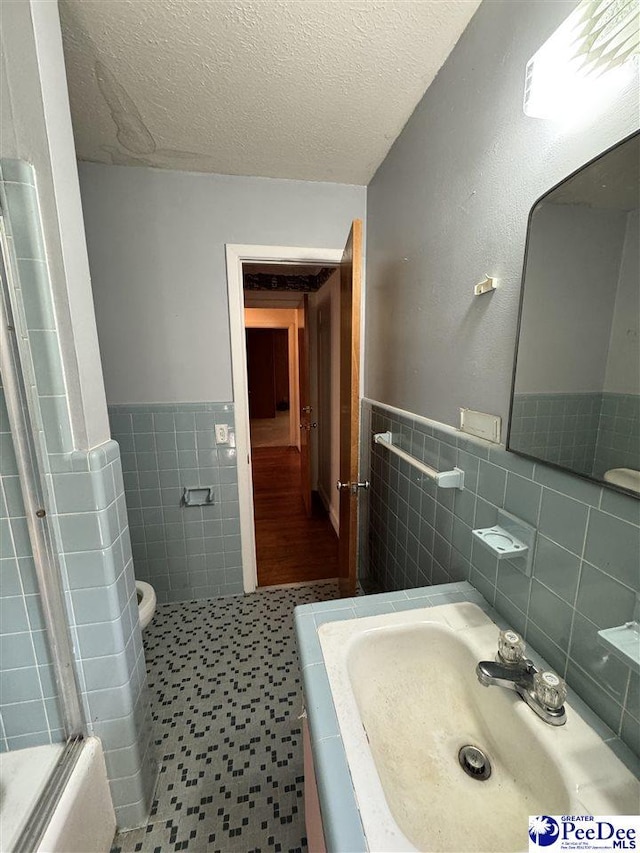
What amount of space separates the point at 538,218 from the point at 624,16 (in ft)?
0.92

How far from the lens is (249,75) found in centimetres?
110

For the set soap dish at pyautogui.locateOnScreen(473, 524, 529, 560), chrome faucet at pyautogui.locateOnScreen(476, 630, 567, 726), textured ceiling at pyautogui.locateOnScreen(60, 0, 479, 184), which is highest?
textured ceiling at pyautogui.locateOnScreen(60, 0, 479, 184)

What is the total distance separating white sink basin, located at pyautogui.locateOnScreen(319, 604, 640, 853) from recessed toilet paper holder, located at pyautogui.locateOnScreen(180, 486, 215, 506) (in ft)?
4.12

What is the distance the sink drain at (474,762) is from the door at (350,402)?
2.92 feet

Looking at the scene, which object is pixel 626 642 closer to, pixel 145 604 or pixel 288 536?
pixel 145 604

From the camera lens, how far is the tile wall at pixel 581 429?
0.57 meters

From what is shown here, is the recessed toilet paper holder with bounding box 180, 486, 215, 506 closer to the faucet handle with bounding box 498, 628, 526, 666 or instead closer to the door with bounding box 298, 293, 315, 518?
the door with bounding box 298, 293, 315, 518

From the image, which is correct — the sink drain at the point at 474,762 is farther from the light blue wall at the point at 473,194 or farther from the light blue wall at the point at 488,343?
the light blue wall at the point at 473,194

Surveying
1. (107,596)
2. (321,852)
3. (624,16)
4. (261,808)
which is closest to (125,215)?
(107,596)

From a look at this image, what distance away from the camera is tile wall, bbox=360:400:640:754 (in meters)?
0.57

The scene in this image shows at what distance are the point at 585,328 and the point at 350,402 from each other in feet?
2.84

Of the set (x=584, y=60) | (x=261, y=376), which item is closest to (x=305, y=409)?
(x=584, y=60)

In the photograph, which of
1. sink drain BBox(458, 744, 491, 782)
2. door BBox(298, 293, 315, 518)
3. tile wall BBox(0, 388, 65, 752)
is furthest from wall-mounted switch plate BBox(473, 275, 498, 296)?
door BBox(298, 293, 315, 518)

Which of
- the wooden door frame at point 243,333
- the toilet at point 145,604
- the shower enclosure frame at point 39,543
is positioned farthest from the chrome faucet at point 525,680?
the wooden door frame at point 243,333
